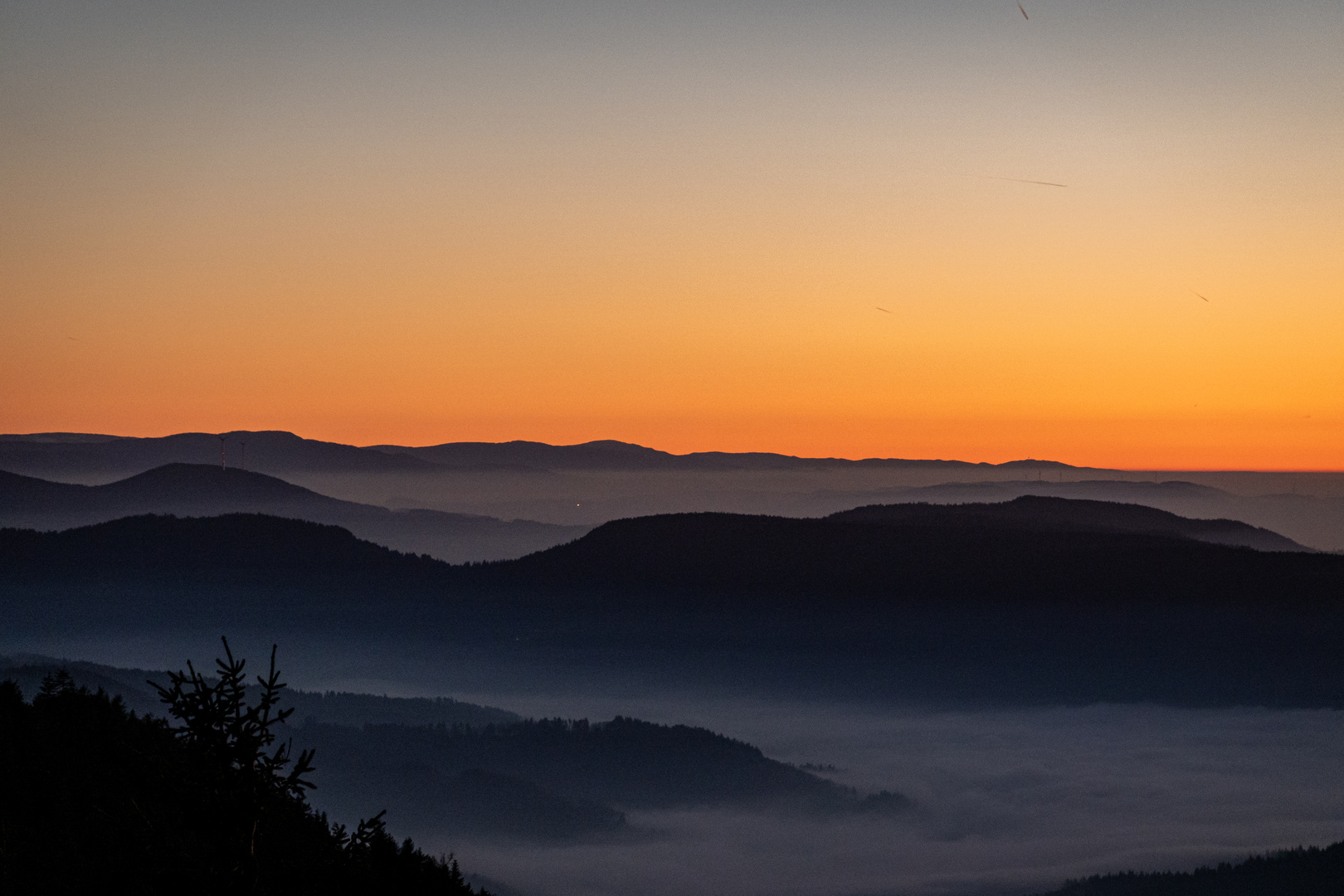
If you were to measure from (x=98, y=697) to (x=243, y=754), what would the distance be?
73.8 meters

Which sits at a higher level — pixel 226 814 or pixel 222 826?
pixel 226 814

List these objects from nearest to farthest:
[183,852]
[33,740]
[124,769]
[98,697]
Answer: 1. [183,852]
2. [124,769]
3. [33,740]
4. [98,697]

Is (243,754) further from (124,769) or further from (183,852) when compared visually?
(124,769)

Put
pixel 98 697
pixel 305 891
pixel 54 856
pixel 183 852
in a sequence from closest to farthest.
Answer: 1. pixel 183 852
2. pixel 305 891
3. pixel 54 856
4. pixel 98 697

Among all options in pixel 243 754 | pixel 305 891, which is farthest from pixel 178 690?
pixel 305 891

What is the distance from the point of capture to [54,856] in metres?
41.6

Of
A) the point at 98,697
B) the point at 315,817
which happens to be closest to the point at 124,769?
the point at 315,817

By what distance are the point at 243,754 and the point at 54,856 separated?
29.0 meters

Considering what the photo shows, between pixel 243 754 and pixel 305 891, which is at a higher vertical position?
pixel 243 754

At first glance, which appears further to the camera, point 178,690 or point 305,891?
point 305,891

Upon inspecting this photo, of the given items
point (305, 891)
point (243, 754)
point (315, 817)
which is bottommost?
point (315, 817)

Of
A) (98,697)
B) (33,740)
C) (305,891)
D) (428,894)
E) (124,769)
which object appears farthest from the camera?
(98,697)

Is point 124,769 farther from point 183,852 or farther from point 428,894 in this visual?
point 183,852

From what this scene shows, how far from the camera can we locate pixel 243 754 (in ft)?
58.8
